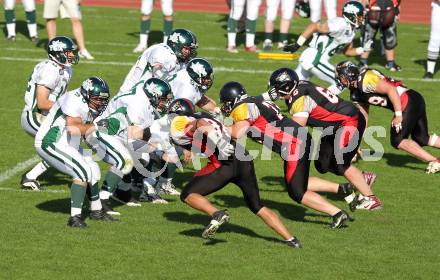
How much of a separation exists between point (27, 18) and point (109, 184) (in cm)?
955

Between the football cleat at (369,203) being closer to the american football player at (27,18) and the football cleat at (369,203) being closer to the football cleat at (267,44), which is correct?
the football cleat at (267,44)

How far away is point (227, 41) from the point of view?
2066 cm

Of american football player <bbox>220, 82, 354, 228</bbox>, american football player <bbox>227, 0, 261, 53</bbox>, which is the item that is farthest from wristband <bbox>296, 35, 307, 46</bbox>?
american football player <bbox>220, 82, 354, 228</bbox>

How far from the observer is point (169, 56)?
1214cm

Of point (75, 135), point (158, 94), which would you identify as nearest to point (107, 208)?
point (75, 135)

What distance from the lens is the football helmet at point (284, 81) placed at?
10.6 m

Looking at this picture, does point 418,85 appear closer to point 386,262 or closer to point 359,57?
point 359,57

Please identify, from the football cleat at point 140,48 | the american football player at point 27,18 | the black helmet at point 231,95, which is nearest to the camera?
the black helmet at point 231,95

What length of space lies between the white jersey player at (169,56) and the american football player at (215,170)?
2.55 m

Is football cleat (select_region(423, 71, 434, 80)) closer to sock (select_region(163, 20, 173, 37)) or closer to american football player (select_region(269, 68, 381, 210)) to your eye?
sock (select_region(163, 20, 173, 37))

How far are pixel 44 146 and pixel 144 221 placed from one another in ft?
4.05

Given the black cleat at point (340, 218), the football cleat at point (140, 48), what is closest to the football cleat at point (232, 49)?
the football cleat at point (140, 48)

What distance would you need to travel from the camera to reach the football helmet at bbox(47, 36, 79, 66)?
37.8ft

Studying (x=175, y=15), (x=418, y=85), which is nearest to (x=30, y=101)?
(x=418, y=85)
